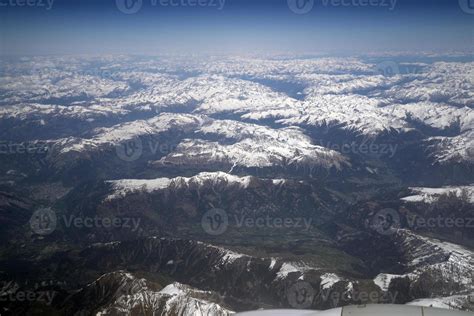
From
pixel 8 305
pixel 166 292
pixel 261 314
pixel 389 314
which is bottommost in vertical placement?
pixel 8 305

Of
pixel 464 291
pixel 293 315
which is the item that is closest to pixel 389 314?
pixel 293 315

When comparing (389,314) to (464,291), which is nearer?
(389,314)

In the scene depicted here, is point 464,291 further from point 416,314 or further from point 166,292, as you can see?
point 416,314

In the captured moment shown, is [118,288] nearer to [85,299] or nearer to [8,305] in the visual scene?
[85,299]

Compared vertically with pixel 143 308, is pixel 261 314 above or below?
above

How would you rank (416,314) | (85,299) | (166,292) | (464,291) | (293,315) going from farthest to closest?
(464,291) < (85,299) < (166,292) < (293,315) < (416,314)

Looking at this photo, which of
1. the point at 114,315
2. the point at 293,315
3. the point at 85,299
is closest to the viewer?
the point at 293,315

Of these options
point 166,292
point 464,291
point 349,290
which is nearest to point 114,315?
point 166,292

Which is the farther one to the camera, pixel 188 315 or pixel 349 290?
pixel 349 290

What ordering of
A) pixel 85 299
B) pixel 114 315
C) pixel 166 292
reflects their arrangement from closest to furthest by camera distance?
pixel 114 315, pixel 166 292, pixel 85 299
